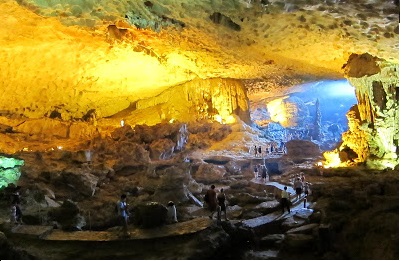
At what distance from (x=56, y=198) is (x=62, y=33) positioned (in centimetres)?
566

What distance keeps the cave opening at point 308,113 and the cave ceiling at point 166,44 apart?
448 inches

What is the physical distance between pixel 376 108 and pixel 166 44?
8657mm

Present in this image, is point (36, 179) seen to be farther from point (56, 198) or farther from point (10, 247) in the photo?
point (10, 247)

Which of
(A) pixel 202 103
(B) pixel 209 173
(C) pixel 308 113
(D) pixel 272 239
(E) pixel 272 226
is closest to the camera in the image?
(D) pixel 272 239

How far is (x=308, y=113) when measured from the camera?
4012 cm

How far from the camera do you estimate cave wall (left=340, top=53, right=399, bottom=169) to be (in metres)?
14.1

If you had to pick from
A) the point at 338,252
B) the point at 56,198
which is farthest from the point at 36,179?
the point at 338,252

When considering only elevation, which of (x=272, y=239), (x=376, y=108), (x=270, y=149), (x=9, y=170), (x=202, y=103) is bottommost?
(x=272, y=239)

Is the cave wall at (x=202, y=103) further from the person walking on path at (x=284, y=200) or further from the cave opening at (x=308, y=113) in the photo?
the person walking on path at (x=284, y=200)

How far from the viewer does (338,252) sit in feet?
22.5

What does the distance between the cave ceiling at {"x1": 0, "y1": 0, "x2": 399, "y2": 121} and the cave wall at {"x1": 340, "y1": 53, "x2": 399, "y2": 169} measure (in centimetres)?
74

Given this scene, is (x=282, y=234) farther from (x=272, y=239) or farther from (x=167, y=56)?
(x=167, y=56)

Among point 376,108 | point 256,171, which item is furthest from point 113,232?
point 376,108

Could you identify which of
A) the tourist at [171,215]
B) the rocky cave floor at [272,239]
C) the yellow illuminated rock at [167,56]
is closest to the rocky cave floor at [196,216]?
the rocky cave floor at [272,239]
